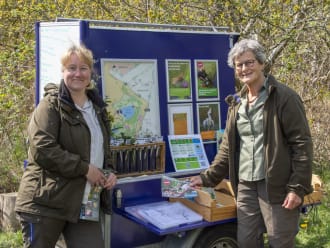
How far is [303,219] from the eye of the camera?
18.6ft

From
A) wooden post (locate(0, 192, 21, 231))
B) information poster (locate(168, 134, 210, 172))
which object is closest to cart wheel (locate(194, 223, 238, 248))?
information poster (locate(168, 134, 210, 172))

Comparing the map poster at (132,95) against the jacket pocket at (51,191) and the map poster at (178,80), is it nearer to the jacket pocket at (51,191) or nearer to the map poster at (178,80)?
the map poster at (178,80)

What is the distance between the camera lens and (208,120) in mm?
4430

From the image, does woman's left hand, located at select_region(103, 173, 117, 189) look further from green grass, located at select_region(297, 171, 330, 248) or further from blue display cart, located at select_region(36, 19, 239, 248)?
green grass, located at select_region(297, 171, 330, 248)

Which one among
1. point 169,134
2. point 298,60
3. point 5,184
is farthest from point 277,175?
point 5,184

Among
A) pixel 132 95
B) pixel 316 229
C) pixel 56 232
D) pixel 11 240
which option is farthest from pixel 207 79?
pixel 11 240

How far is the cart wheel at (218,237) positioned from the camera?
3865 millimetres

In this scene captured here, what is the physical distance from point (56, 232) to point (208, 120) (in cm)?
191

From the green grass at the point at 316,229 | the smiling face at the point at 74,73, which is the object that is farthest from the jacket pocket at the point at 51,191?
the green grass at the point at 316,229

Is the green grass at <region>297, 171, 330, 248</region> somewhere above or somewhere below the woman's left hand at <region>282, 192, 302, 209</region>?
A: below

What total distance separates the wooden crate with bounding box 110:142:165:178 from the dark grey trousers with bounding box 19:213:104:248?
1.97 ft

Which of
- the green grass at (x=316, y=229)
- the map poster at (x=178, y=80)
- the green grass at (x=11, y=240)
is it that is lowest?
the green grass at (x=316, y=229)

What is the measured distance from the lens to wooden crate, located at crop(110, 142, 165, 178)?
12.4ft

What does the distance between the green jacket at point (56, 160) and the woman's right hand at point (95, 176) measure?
0.03 meters
